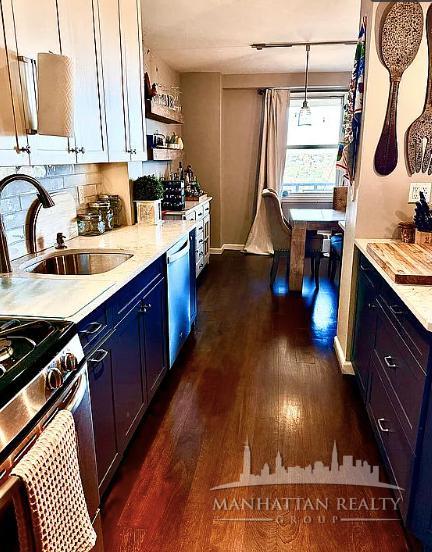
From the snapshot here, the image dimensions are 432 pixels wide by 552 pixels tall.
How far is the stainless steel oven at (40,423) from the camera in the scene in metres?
0.92

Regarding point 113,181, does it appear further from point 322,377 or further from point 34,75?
point 322,377

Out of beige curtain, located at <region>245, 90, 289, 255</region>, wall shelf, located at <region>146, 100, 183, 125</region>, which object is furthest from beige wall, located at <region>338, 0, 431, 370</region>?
beige curtain, located at <region>245, 90, 289, 255</region>

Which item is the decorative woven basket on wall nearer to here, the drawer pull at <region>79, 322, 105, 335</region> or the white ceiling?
the white ceiling

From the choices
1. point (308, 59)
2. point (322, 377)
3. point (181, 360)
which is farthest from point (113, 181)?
point (308, 59)

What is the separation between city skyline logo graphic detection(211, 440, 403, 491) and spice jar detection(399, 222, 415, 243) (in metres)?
1.19

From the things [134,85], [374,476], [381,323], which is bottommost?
[374,476]

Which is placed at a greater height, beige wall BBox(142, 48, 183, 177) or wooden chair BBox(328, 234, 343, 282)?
beige wall BBox(142, 48, 183, 177)

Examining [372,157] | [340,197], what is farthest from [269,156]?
[372,157]

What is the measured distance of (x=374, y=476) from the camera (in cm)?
195

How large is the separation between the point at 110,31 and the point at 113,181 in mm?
1036

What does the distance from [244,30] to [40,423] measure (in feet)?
12.6

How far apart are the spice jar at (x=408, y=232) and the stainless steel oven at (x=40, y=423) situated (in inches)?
73.1

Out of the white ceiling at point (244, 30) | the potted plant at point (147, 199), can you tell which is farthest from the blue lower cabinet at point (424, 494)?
the white ceiling at point (244, 30)

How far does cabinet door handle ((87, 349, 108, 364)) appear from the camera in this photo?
159cm
